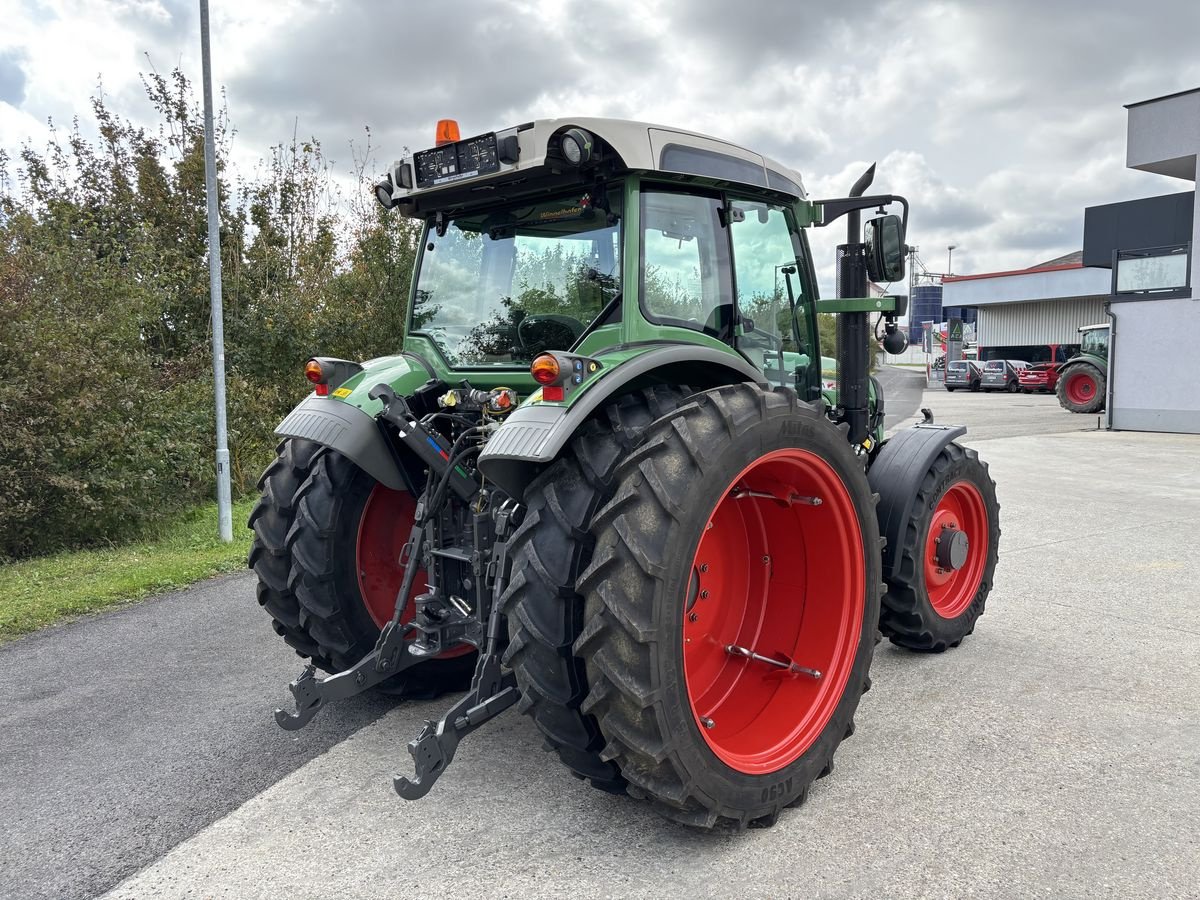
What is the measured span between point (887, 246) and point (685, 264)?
45.9 inches

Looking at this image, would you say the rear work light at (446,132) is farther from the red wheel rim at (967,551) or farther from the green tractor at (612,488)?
the red wheel rim at (967,551)

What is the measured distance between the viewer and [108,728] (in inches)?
145

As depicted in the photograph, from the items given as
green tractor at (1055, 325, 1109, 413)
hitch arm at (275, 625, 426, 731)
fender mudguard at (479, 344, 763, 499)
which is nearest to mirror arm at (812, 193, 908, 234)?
fender mudguard at (479, 344, 763, 499)

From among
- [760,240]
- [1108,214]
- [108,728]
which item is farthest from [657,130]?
[1108,214]

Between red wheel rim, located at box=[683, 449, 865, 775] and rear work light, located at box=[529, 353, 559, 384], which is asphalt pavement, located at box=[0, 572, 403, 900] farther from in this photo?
rear work light, located at box=[529, 353, 559, 384]

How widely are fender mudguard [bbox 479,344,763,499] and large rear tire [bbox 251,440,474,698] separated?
97 centimetres

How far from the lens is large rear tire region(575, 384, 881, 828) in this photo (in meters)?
2.45

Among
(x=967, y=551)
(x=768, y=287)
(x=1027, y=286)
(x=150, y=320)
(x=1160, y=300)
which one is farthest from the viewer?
(x=1027, y=286)

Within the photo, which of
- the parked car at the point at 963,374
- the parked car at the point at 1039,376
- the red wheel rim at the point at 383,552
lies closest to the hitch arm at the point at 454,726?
the red wheel rim at the point at 383,552

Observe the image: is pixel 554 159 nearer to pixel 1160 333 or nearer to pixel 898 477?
pixel 898 477

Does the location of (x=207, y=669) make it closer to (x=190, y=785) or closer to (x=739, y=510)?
(x=190, y=785)

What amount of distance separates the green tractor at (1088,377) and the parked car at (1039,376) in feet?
34.7

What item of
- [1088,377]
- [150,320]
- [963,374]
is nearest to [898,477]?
[150,320]

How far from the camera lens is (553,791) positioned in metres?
3.04
